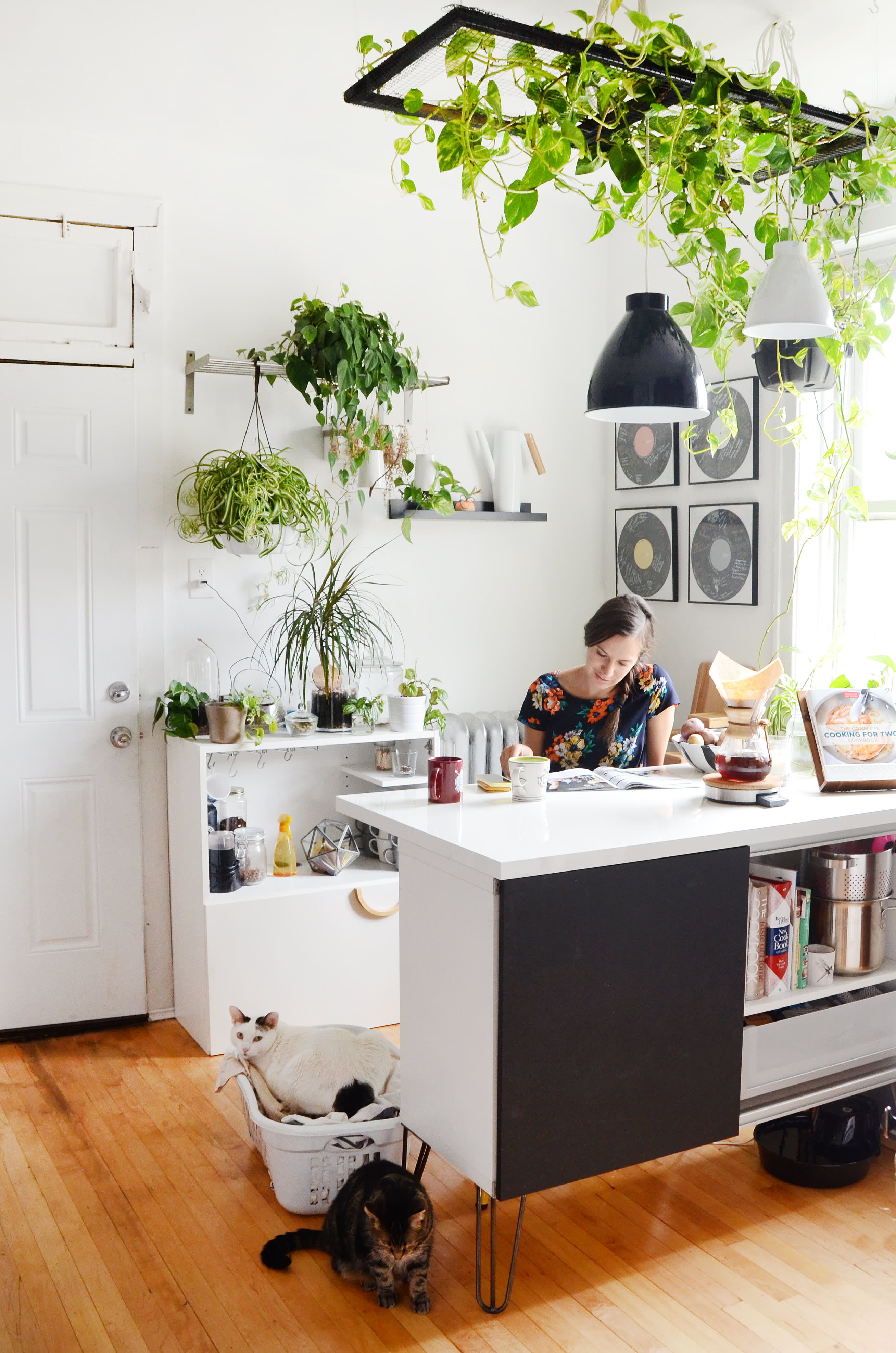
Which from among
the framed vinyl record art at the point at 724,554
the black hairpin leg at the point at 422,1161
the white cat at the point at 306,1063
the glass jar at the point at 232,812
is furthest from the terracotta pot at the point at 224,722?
the framed vinyl record art at the point at 724,554

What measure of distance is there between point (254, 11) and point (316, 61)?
1.04ft

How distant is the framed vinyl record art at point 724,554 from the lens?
4.00m

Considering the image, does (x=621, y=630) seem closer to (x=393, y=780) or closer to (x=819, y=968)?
(x=393, y=780)

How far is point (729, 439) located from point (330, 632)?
5.02 feet

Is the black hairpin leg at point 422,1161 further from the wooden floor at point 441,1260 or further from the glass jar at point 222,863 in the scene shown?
the glass jar at point 222,863

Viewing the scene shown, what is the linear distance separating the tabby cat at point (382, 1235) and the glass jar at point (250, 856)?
1.37 meters

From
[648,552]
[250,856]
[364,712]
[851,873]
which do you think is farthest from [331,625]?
[851,873]

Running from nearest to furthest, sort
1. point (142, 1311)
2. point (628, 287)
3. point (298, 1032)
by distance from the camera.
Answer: point (142, 1311), point (298, 1032), point (628, 287)

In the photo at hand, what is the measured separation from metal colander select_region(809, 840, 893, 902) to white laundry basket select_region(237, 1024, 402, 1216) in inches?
43.7

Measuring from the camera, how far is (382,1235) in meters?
2.20

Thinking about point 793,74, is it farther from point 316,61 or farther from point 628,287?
point 628,287

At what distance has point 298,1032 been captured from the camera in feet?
9.55

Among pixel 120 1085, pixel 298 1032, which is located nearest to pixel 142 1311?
pixel 298 1032

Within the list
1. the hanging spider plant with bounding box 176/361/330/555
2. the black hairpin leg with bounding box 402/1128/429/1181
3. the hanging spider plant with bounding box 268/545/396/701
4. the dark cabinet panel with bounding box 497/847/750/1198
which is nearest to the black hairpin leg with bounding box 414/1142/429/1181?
the black hairpin leg with bounding box 402/1128/429/1181
